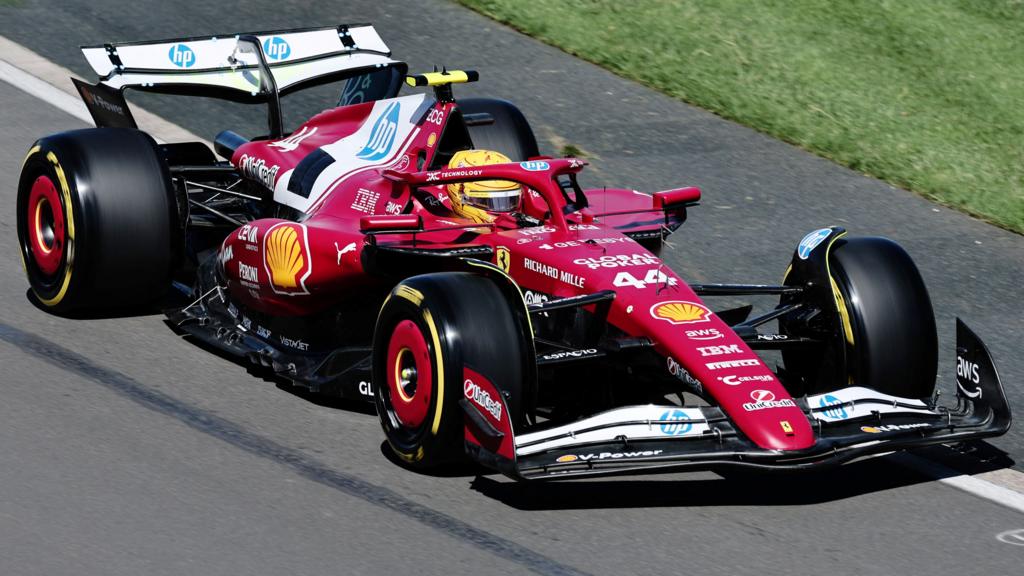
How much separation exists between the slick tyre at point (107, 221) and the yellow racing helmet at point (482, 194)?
1.66 m

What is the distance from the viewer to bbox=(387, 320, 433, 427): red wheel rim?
6.38m

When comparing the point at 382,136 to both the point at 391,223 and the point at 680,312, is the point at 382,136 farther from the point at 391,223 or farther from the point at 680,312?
the point at 680,312

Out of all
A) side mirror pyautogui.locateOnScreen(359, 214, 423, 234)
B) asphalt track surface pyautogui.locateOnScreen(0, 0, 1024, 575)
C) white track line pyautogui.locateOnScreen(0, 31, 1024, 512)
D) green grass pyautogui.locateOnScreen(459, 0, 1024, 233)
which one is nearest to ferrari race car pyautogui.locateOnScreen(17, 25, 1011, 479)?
side mirror pyautogui.locateOnScreen(359, 214, 423, 234)

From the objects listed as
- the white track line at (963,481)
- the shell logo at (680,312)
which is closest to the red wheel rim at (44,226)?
the shell logo at (680,312)

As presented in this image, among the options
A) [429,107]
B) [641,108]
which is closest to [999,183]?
[641,108]

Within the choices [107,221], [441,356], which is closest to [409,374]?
[441,356]

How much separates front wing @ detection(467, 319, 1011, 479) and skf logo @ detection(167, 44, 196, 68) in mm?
4114

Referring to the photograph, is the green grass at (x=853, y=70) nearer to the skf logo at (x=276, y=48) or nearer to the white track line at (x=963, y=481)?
the skf logo at (x=276, y=48)

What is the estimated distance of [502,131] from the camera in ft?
31.9

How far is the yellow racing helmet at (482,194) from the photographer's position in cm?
751

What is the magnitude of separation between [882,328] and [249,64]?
14.7 ft

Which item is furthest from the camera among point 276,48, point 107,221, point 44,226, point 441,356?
point 276,48

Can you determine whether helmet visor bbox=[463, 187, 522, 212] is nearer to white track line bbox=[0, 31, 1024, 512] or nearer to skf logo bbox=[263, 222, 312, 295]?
skf logo bbox=[263, 222, 312, 295]

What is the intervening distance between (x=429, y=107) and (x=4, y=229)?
3.25 m
